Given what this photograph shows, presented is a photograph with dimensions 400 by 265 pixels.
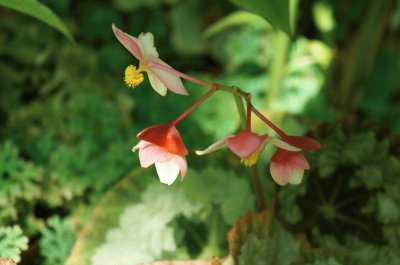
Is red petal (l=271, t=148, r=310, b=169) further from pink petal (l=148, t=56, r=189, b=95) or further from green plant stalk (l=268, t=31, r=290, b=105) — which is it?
green plant stalk (l=268, t=31, r=290, b=105)

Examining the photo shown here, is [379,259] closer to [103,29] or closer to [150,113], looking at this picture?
[150,113]

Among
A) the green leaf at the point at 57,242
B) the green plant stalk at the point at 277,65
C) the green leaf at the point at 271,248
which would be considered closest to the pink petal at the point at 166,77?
the green leaf at the point at 271,248

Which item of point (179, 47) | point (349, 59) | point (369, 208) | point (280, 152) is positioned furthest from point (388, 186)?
point (179, 47)

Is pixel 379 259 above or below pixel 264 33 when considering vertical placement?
below

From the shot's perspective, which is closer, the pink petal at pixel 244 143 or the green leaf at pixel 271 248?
the pink petal at pixel 244 143

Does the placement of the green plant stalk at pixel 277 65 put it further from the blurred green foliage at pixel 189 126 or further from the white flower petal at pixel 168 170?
the white flower petal at pixel 168 170

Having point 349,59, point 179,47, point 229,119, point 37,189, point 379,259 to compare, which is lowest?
point 379,259

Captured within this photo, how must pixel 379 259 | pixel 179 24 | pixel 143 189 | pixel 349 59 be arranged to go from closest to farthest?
1. pixel 379 259
2. pixel 143 189
3. pixel 349 59
4. pixel 179 24

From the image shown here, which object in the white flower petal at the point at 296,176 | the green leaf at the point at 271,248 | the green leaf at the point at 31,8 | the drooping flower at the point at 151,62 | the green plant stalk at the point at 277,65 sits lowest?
the green leaf at the point at 271,248

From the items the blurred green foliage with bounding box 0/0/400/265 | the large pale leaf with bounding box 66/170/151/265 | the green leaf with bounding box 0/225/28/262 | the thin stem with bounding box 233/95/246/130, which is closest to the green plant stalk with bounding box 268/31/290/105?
the blurred green foliage with bounding box 0/0/400/265
